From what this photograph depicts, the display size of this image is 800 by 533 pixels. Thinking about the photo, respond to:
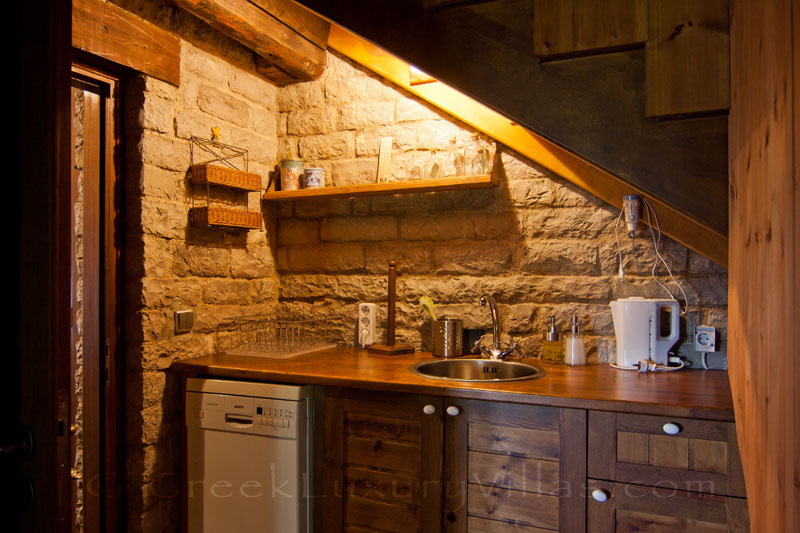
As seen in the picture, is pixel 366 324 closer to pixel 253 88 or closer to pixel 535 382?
pixel 535 382

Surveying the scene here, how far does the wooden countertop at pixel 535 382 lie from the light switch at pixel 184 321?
0.14 m

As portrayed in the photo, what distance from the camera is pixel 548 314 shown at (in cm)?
240

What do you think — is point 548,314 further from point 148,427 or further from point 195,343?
point 148,427

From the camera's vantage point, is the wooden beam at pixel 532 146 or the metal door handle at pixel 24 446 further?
the wooden beam at pixel 532 146

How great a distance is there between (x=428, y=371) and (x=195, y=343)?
1028 millimetres

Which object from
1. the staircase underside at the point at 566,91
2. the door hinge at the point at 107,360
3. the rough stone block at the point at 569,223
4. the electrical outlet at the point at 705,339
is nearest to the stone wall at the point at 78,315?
the door hinge at the point at 107,360

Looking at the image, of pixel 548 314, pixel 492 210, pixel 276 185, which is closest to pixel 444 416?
pixel 548 314

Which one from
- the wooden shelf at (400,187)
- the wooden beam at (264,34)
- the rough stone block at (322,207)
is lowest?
the rough stone block at (322,207)

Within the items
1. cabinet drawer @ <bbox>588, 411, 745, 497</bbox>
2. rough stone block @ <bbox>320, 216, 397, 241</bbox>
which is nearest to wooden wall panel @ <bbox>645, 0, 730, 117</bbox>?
cabinet drawer @ <bbox>588, 411, 745, 497</bbox>

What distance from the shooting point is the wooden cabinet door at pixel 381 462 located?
6.15 ft

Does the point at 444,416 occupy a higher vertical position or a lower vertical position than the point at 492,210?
lower

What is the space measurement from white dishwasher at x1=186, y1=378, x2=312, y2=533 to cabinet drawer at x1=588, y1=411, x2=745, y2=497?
1043 millimetres

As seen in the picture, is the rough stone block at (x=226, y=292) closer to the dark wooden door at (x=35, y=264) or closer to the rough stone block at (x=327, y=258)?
the rough stone block at (x=327, y=258)

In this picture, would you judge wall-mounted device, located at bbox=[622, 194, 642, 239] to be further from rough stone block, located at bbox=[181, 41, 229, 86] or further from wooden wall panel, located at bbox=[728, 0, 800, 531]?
rough stone block, located at bbox=[181, 41, 229, 86]
